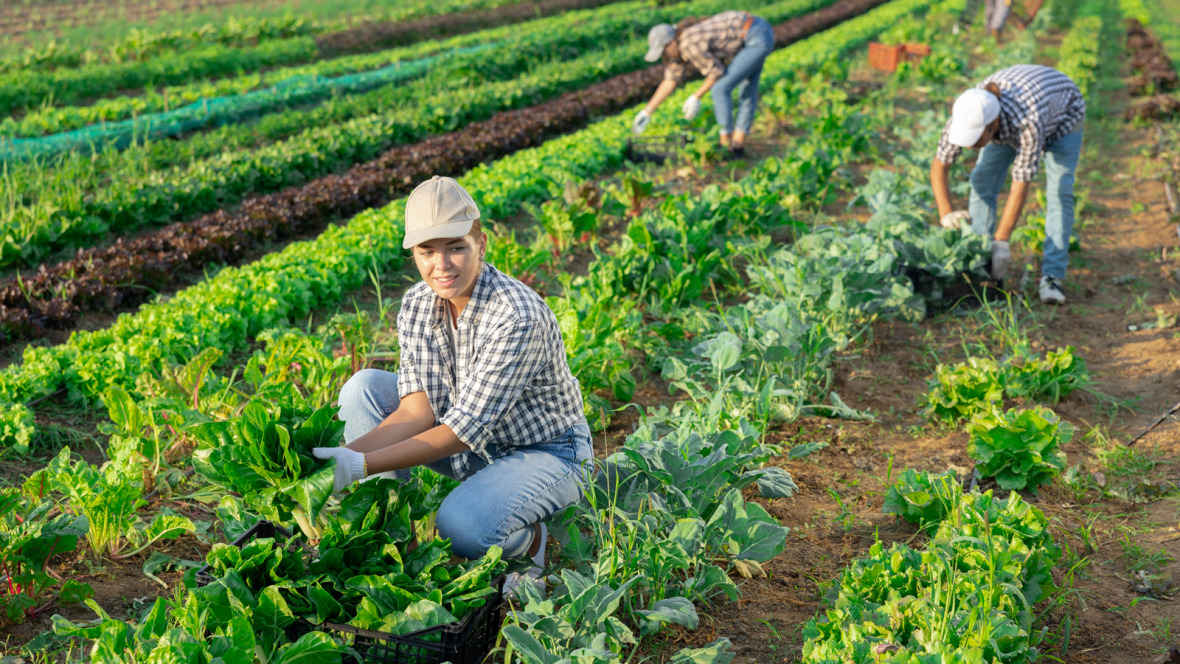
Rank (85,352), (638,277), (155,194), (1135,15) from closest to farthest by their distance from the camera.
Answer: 1. (85,352)
2. (638,277)
3. (155,194)
4. (1135,15)

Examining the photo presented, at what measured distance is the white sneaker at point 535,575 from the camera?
103 inches

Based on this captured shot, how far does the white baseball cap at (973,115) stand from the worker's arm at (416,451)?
140 inches

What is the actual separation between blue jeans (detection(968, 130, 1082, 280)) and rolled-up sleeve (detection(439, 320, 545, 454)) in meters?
3.60

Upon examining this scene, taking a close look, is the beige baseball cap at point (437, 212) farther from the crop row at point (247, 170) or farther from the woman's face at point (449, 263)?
the crop row at point (247, 170)

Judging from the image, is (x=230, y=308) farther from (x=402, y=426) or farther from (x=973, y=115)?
(x=973, y=115)

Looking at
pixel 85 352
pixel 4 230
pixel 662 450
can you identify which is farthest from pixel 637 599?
pixel 4 230

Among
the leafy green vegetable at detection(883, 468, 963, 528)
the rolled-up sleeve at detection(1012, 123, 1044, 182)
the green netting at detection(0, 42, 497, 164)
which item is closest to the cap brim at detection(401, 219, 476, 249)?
the leafy green vegetable at detection(883, 468, 963, 528)

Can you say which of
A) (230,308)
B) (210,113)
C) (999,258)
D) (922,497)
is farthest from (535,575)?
(210,113)

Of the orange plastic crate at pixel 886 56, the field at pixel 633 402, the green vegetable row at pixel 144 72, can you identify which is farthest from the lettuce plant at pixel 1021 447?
the orange plastic crate at pixel 886 56

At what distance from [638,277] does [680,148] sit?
3.75 metres

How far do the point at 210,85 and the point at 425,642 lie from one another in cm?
1186

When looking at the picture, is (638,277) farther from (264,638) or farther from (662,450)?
(264,638)

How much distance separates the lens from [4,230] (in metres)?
5.87

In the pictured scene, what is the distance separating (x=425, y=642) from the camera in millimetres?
2152
